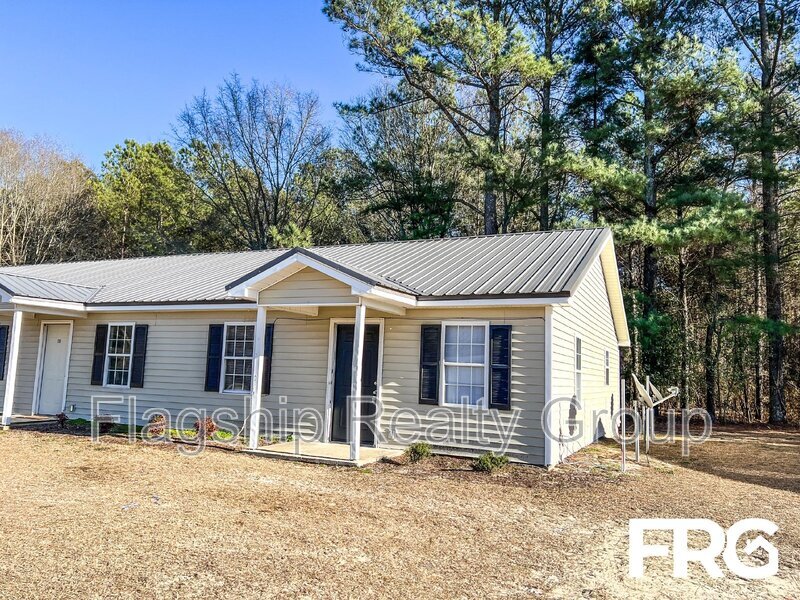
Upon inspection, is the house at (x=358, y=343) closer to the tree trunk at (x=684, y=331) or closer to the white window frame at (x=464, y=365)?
the white window frame at (x=464, y=365)

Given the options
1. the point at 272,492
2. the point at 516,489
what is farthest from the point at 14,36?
the point at 516,489

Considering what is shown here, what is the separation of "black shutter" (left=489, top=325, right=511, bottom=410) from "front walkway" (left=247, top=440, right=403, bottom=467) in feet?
6.09

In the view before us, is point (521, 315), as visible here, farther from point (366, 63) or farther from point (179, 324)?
point (366, 63)

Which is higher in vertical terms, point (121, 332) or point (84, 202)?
point (84, 202)

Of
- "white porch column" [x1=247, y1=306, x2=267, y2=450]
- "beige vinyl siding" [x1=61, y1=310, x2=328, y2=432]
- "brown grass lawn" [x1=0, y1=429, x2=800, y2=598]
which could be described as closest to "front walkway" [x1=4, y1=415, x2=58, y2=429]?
"beige vinyl siding" [x1=61, y1=310, x2=328, y2=432]

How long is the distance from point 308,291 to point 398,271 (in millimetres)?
2363

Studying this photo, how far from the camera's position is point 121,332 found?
1265cm

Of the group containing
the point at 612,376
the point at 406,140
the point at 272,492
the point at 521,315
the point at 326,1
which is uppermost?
the point at 326,1

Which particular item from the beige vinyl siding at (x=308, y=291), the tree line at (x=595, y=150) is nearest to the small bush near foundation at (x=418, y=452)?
the beige vinyl siding at (x=308, y=291)

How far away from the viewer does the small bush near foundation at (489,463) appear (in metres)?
8.20

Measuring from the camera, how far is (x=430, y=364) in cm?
935

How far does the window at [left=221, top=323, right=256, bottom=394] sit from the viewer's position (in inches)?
443

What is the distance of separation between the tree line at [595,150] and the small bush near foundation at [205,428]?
12.1 metres

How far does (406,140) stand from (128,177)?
15.0 metres
